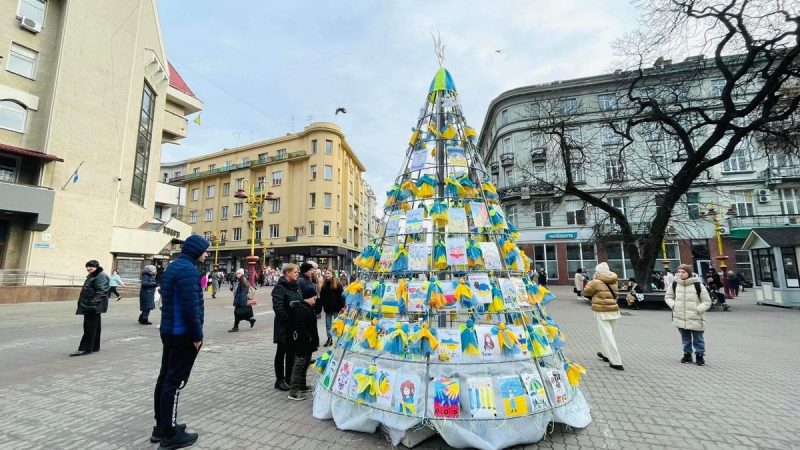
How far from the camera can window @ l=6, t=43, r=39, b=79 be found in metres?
17.9

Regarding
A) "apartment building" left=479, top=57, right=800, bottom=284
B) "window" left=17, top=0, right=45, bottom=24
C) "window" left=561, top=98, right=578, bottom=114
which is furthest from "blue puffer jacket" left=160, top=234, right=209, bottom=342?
"apartment building" left=479, top=57, right=800, bottom=284

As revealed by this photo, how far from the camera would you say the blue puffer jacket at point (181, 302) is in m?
3.49

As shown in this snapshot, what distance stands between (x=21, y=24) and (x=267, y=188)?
2738 centimetres

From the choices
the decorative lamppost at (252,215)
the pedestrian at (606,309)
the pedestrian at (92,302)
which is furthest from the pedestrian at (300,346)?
the decorative lamppost at (252,215)

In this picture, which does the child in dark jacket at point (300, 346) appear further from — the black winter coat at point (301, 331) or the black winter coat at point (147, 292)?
the black winter coat at point (147, 292)

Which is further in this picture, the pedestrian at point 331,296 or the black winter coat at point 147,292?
the black winter coat at point 147,292

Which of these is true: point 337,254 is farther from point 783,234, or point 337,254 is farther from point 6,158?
point 783,234

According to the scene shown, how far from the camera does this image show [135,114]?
2309 centimetres

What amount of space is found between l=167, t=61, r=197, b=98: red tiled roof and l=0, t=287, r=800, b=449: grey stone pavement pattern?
2824 cm

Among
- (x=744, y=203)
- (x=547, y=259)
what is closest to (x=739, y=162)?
(x=744, y=203)

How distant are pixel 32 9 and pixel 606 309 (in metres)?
29.6

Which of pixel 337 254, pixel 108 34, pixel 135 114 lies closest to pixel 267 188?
pixel 337 254

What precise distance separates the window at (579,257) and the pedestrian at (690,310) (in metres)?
28.1

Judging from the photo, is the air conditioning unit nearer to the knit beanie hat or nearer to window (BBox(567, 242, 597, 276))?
the knit beanie hat
